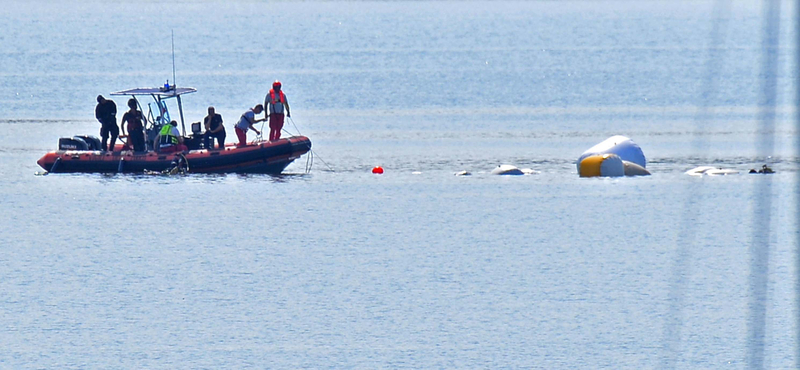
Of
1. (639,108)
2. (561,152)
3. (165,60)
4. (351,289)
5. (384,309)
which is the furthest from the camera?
(165,60)

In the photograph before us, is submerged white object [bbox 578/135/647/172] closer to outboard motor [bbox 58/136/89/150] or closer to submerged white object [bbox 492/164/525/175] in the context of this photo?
submerged white object [bbox 492/164/525/175]

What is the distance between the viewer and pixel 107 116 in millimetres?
31000

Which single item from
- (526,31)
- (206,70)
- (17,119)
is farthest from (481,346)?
(526,31)

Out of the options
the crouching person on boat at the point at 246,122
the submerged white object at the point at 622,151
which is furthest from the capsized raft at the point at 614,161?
the crouching person on boat at the point at 246,122

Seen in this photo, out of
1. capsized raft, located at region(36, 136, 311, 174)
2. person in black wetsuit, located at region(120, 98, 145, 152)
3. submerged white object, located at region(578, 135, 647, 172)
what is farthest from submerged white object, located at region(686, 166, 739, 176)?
person in black wetsuit, located at region(120, 98, 145, 152)

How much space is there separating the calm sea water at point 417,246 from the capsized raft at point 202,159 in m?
0.38

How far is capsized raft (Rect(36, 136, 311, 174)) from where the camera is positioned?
1204 inches

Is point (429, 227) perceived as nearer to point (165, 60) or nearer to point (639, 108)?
point (639, 108)

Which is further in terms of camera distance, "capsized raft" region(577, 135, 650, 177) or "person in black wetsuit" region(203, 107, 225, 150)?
"capsized raft" region(577, 135, 650, 177)

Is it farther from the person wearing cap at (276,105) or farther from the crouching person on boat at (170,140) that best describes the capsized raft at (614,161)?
the crouching person on boat at (170,140)

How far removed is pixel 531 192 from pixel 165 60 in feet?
206

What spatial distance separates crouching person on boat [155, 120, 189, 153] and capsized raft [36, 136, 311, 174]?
22cm

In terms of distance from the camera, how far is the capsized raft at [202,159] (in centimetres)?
3059

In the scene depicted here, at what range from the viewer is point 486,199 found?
1128 inches
